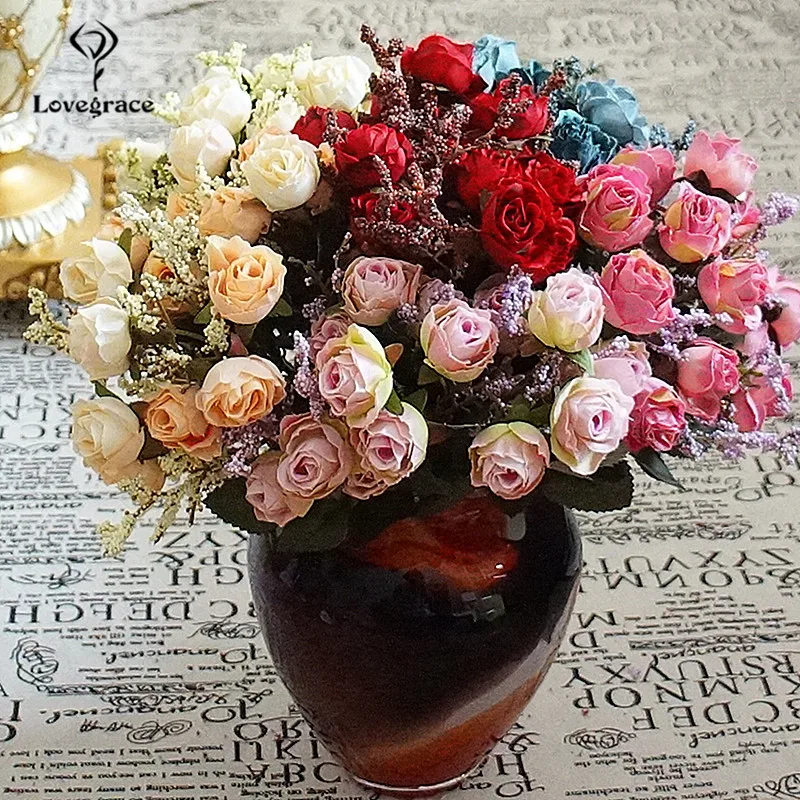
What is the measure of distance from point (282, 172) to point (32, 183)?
0.86 meters

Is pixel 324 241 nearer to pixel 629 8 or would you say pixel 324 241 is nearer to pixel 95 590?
pixel 95 590

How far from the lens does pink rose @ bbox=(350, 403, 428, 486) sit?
654 mm

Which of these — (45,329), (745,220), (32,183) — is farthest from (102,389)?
(32,183)

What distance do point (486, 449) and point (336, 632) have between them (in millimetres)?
161

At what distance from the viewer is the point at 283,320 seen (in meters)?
0.73

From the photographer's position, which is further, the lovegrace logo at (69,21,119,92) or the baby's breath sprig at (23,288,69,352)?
the lovegrace logo at (69,21,119,92)

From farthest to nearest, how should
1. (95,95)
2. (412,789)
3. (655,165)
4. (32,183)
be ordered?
(95,95) < (32,183) < (412,789) < (655,165)

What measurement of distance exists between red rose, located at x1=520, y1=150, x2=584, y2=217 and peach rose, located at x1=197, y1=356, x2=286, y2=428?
16 centimetres

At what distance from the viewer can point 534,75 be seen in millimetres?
832

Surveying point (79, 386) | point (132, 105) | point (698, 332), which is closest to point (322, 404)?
point (698, 332)

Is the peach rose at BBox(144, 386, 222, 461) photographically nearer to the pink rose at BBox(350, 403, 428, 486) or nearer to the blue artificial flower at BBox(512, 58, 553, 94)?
the pink rose at BBox(350, 403, 428, 486)

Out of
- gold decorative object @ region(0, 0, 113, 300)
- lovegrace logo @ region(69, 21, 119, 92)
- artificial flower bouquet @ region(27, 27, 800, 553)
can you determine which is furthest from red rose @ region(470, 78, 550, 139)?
lovegrace logo @ region(69, 21, 119, 92)

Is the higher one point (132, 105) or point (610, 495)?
point (132, 105)

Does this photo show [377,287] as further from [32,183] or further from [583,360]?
[32,183]
